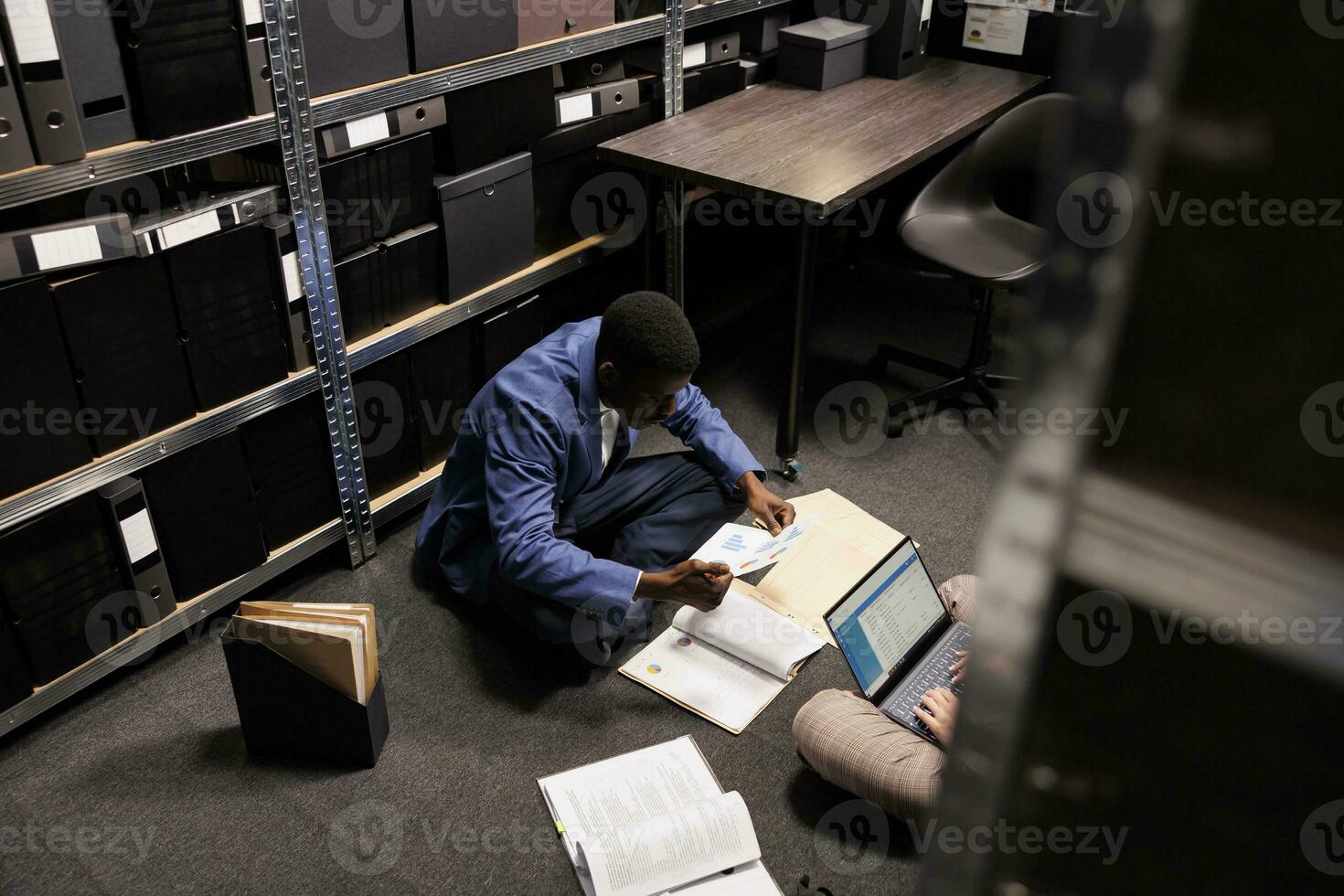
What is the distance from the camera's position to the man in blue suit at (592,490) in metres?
1.94

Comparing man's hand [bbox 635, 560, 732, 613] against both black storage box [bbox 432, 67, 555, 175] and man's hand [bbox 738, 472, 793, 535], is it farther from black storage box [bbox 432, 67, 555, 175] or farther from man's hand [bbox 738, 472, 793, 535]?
black storage box [bbox 432, 67, 555, 175]

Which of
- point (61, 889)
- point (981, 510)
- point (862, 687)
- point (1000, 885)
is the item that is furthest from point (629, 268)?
point (1000, 885)

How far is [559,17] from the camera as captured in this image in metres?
2.36

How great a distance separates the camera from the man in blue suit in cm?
194

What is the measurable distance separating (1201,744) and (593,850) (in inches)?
60.6

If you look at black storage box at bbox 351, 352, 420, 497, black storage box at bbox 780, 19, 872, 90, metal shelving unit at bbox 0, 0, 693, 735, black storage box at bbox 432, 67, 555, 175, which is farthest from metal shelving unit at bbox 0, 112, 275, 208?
black storage box at bbox 780, 19, 872, 90

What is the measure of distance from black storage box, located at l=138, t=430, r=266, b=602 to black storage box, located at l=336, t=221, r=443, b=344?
0.36m

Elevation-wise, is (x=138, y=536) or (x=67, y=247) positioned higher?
(x=67, y=247)

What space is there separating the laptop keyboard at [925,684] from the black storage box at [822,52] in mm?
1690

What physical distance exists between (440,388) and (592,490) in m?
0.45

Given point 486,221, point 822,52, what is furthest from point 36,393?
point 822,52

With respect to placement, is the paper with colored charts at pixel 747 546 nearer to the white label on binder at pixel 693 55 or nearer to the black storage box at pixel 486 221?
the black storage box at pixel 486 221

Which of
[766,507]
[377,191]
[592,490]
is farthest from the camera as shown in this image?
[592,490]

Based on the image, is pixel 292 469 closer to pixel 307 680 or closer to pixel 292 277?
pixel 292 277
